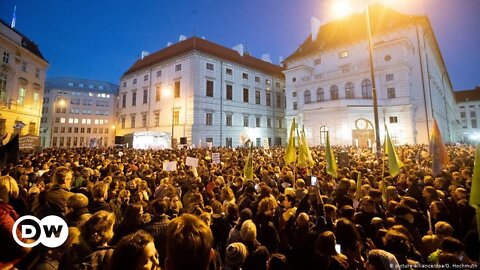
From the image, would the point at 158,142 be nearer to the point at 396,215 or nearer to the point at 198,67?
the point at 198,67

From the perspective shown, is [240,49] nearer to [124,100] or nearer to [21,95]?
[124,100]

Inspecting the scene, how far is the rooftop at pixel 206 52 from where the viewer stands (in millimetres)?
42844

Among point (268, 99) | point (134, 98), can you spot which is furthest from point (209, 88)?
point (134, 98)

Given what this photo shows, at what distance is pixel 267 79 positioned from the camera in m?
51.5

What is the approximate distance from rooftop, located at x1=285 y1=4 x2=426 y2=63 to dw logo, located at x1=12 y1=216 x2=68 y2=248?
4800 cm

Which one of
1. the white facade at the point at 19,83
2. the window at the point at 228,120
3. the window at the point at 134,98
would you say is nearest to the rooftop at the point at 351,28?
the window at the point at 228,120

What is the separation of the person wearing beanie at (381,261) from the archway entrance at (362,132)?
35.2m

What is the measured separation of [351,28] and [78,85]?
81139 mm

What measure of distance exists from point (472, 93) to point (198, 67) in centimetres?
10100

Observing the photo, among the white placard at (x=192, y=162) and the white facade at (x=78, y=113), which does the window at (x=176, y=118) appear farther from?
the white facade at (x=78, y=113)

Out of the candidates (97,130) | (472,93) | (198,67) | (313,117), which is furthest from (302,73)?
(472,93)

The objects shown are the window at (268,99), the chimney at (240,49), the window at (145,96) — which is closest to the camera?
the window at (145,96)

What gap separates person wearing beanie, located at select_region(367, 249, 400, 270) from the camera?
8.26ft

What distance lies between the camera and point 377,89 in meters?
37.2
